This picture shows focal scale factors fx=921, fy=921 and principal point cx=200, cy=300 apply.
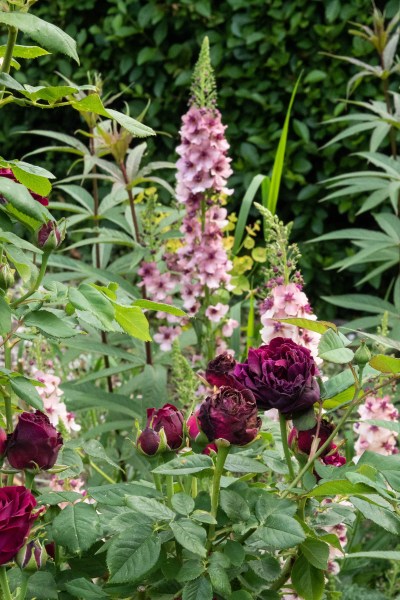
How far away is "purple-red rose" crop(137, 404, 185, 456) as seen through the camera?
120 centimetres

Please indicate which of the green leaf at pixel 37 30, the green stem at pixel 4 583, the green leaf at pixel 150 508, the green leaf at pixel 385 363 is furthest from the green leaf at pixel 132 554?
the green leaf at pixel 37 30

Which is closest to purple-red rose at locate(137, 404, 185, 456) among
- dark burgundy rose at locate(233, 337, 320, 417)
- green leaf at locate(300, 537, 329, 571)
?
dark burgundy rose at locate(233, 337, 320, 417)

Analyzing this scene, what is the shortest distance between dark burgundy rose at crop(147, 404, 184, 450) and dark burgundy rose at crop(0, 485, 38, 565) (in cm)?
21

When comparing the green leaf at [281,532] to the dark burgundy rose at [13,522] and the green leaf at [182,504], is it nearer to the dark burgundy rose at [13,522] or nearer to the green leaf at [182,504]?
the green leaf at [182,504]

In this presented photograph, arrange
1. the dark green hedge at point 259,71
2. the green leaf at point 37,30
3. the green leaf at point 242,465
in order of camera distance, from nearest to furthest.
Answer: the green leaf at point 37,30, the green leaf at point 242,465, the dark green hedge at point 259,71

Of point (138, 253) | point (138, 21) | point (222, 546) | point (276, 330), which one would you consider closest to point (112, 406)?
point (138, 253)

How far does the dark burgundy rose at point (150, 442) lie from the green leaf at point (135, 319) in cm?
12

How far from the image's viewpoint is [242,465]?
1250mm

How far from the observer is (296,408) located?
1.17 meters

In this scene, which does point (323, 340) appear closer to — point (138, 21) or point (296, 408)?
point (296, 408)

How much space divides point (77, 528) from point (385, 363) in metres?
0.44

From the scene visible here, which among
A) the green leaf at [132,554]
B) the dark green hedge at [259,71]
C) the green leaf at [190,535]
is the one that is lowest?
the dark green hedge at [259,71]

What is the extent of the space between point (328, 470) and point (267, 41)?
154 inches

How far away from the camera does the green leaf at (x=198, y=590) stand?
109 cm
